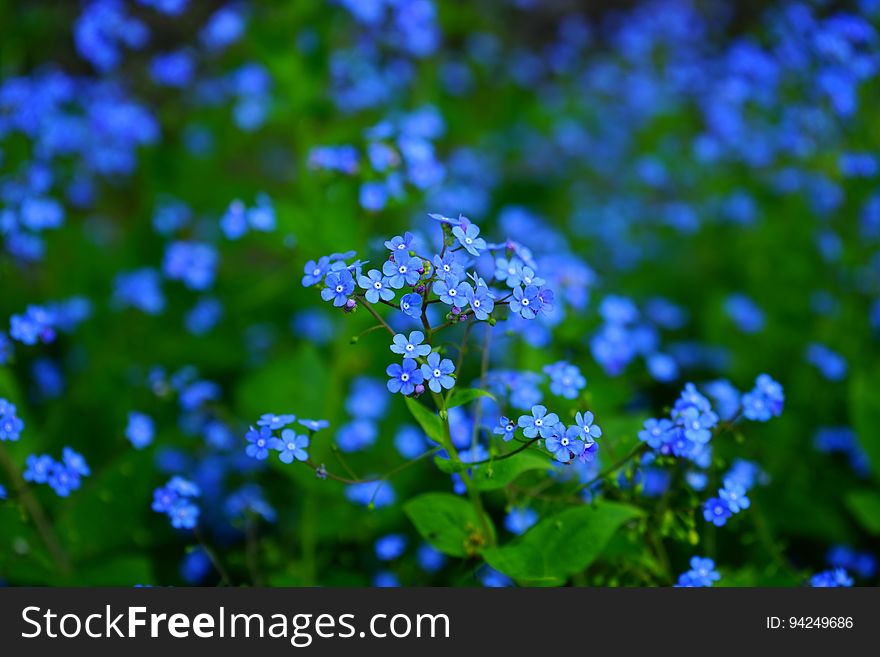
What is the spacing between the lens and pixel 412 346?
6.35ft

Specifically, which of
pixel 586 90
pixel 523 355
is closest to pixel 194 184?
pixel 523 355

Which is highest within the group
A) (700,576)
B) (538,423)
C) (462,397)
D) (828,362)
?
(828,362)

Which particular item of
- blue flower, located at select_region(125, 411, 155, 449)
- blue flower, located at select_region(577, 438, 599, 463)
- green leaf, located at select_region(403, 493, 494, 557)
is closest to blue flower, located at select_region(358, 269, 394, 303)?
blue flower, located at select_region(577, 438, 599, 463)

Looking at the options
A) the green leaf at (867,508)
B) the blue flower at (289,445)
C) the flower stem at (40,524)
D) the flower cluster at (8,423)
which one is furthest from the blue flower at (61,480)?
the green leaf at (867,508)

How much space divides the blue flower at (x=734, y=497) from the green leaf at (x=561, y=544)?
0.24 metres

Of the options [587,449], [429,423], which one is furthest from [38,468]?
[587,449]

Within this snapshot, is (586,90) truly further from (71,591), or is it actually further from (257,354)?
(71,591)

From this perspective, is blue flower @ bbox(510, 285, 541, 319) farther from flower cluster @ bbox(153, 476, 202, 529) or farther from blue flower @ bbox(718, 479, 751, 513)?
flower cluster @ bbox(153, 476, 202, 529)

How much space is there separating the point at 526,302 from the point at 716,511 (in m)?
0.74

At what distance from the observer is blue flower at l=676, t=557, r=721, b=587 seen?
227 cm

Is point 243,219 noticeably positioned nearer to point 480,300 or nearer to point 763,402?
point 480,300

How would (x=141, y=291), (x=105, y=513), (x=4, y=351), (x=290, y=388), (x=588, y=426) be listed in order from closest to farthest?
(x=588, y=426) → (x=4, y=351) → (x=105, y=513) → (x=290, y=388) → (x=141, y=291)

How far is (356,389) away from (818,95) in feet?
9.05

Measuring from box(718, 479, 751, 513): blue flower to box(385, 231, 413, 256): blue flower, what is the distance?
0.98 m
